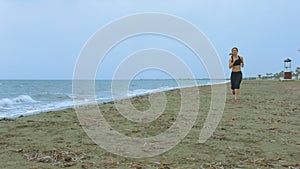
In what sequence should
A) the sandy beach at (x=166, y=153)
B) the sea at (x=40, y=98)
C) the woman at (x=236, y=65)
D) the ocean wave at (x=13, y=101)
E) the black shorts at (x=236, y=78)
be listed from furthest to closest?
the ocean wave at (x=13, y=101)
the sea at (x=40, y=98)
the black shorts at (x=236, y=78)
the woman at (x=236, y=65)
the sandy beach at (x=166, y=153)

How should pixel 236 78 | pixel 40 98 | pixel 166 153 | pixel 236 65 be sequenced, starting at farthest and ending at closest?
pixel 40 98
pixel 236 78
pixel 236 65
pixel 166 153

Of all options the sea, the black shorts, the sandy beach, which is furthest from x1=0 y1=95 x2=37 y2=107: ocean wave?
the black shorts

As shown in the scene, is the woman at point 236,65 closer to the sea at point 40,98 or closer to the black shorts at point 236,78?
the black shorts at point 236,78

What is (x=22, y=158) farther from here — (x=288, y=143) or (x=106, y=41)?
(x=288, y=143)

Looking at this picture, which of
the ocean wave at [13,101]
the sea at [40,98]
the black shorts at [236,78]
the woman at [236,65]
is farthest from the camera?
the ocean wave at [13,101]

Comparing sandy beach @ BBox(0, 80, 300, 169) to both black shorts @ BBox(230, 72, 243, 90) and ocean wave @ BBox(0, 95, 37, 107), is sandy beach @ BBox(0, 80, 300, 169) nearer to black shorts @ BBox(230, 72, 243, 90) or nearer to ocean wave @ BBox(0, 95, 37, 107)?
black shorts @ BBox(230, 72, 243, 90)

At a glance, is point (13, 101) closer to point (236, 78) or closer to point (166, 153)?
point (236, 78)

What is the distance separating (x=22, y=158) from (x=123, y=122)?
287 centimetres

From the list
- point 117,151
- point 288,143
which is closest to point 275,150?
point 288,143

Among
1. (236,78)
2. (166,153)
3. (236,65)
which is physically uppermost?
(236,65)

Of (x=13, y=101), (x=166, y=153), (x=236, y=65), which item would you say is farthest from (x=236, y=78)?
(x=13, y=101)

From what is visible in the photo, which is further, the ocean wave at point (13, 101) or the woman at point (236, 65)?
the ocean wave at point (13, 101)

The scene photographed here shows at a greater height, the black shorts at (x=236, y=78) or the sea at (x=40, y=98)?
the black shorts at (x=236, y=78)

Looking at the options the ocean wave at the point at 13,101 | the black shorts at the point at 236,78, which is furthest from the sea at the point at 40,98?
the black shorts at the point at 236,78
